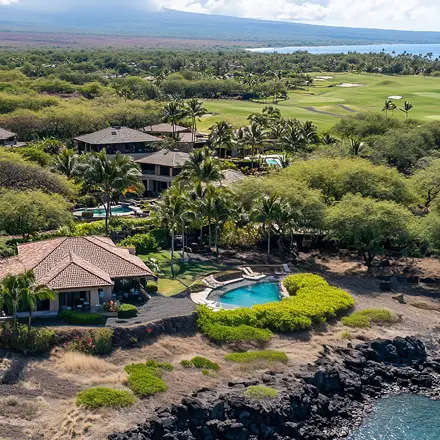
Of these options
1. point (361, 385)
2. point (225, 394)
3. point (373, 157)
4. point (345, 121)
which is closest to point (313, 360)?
point (361, 385)

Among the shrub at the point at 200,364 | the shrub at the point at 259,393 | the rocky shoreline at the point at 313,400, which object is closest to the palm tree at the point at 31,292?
the shrub at the point at 200,364

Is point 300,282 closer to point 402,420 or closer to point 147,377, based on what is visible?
point 402,420

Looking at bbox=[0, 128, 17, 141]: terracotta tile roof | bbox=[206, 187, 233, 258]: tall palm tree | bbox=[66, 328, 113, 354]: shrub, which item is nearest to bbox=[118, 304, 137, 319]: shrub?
bbox=[66, 328, 113, 354]: shrub

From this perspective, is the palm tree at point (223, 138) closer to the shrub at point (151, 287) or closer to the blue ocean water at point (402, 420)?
the shrub at point (151, 287)

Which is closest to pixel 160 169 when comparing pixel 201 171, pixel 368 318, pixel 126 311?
pixel 201 171

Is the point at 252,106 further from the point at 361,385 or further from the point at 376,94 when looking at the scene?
the point at 361,385
